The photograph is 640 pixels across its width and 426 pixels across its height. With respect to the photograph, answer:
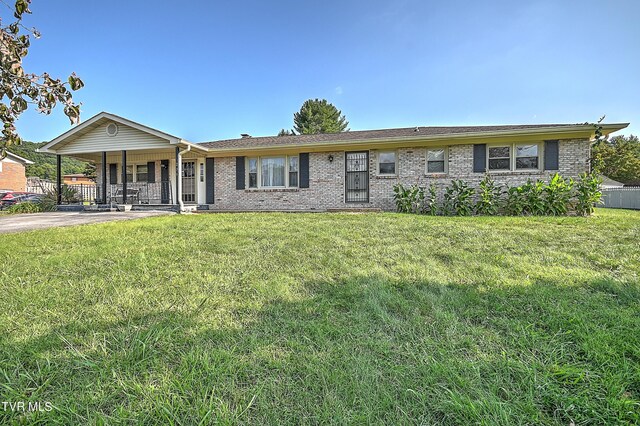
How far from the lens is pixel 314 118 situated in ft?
122

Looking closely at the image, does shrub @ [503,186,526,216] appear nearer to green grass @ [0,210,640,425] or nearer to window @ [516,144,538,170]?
window @ [516,144,538,170]

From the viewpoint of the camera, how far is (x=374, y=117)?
67.9ft

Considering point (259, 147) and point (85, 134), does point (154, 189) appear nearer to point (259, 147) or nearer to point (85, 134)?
point (85, 134)

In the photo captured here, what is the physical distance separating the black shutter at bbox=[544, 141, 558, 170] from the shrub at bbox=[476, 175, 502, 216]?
184cm

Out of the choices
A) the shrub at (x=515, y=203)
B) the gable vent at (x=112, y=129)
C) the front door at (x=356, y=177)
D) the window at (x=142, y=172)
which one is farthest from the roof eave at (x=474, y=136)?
the window at (x=142, y=172)

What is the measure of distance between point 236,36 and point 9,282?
36.6 ft

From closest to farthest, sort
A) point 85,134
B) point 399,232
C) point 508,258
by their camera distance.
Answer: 1. point 508,258
2. point 399,232
3. point 85,134

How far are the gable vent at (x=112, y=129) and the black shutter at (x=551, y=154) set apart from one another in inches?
623

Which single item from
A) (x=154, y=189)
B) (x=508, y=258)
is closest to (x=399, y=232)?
(x=508, y=258)

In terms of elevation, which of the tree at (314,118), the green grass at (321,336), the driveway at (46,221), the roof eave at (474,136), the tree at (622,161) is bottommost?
the green grass at (321,336)

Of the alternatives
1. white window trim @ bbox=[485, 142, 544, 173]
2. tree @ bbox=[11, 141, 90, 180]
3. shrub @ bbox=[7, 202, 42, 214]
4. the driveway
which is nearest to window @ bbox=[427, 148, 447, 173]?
white window trim @ bbox=[485, 142, 544, 173]

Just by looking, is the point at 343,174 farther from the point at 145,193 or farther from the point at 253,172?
the point at 145,193

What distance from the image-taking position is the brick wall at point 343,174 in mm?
9805

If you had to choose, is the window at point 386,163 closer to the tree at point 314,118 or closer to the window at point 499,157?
the window at point 499,157
